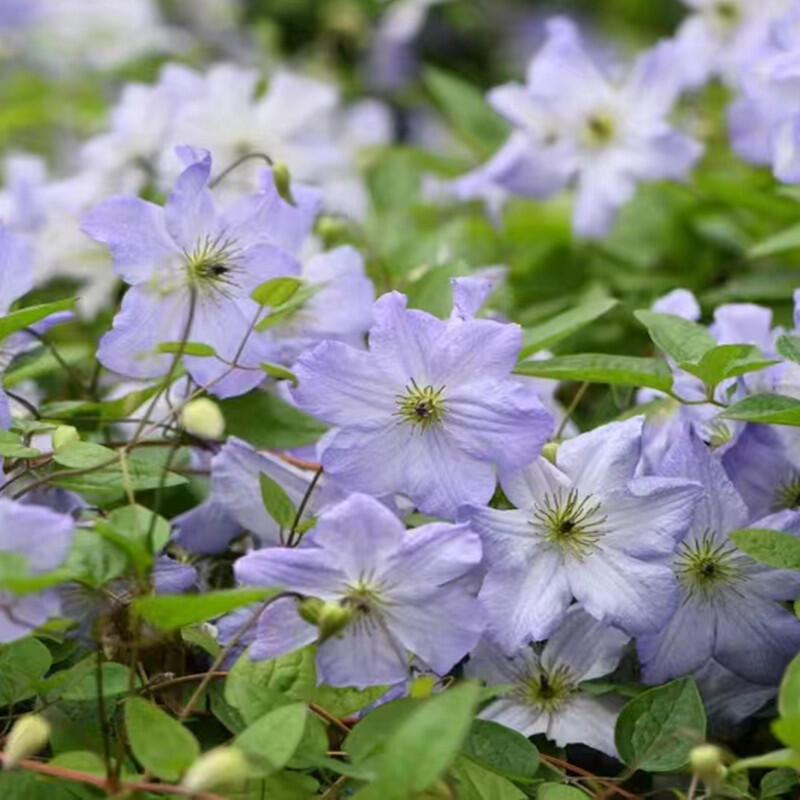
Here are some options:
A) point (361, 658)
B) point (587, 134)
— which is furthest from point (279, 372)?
point (587, 134)

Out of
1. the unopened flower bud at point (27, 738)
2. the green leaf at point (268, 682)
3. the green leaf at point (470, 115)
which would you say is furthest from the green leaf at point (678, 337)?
the green leaf at point (470, 115)

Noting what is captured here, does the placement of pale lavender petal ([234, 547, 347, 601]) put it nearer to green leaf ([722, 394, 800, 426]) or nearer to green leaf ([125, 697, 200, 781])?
green leaf ([125, 697, 200, 781])

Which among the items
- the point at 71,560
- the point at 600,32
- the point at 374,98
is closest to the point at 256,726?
the point at 71,560

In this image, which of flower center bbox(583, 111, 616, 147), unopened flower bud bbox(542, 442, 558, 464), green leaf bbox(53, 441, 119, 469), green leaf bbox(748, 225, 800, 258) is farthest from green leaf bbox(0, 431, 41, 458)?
flower center bbox(583, 111, 616, 147)

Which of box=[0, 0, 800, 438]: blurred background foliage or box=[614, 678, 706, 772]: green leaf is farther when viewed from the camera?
box=[0, 0, 800, 438]: blurred background foliage

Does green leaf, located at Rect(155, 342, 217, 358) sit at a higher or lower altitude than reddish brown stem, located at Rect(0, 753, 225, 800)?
higher

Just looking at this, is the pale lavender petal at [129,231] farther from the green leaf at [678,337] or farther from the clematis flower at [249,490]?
the green leaf at [678,337]

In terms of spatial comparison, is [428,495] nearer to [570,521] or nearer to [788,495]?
[570,521]
